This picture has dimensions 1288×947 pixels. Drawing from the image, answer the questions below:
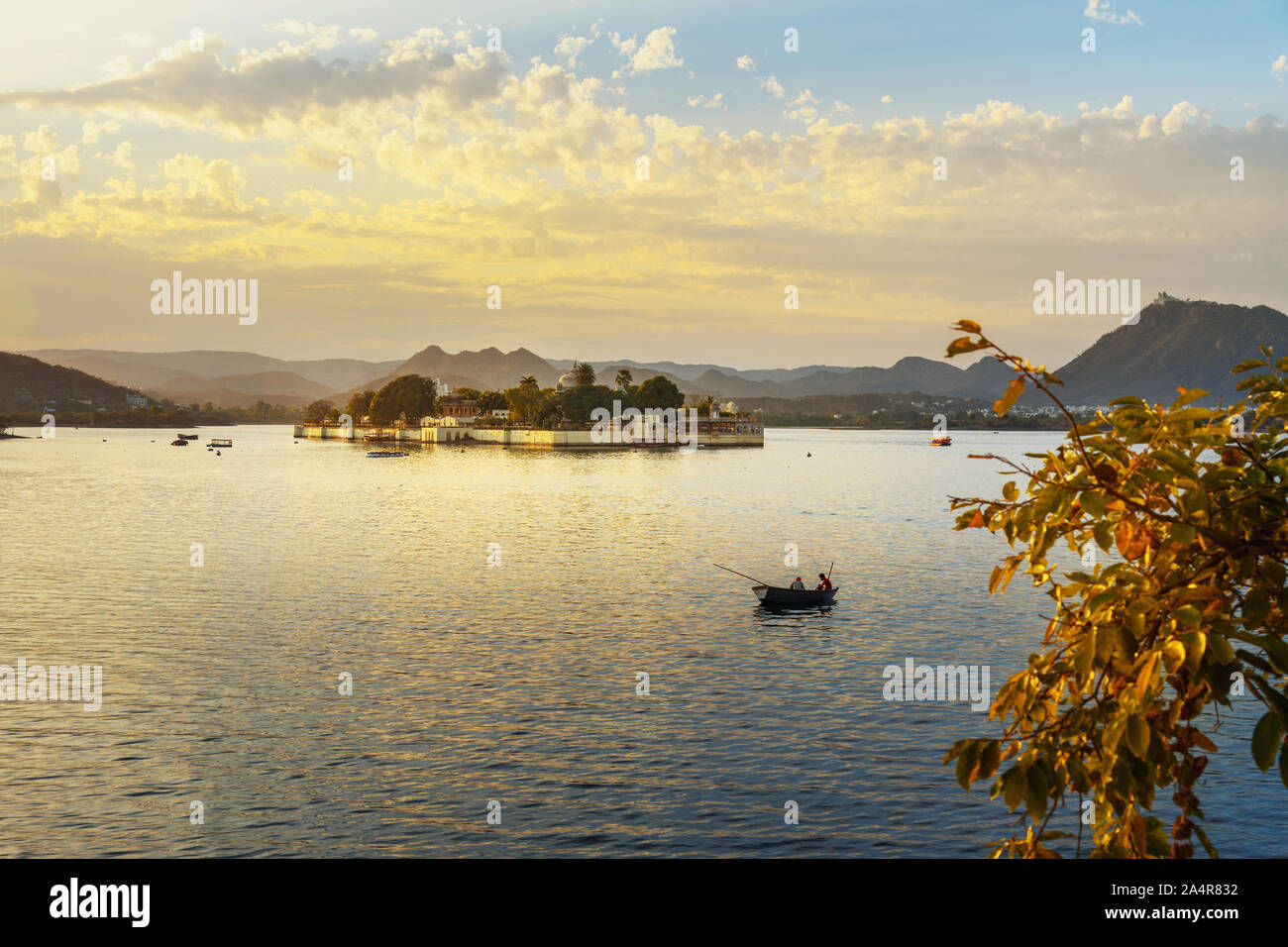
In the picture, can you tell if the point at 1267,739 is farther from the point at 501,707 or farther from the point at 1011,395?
the point at 501,707

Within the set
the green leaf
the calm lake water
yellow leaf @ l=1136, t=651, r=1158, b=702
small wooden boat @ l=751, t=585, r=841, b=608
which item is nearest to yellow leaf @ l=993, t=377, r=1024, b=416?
yellow leaf @ l=1136, t=651, r=1158, b=702

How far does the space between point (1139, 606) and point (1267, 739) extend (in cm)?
95

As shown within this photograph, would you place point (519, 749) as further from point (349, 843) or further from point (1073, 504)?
point (1073, 504)

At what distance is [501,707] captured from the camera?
125ft

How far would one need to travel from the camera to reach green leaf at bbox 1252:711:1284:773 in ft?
16.7

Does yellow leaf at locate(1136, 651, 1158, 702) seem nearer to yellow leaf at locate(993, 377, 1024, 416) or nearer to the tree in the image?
the tree

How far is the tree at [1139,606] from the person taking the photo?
5.14 meters

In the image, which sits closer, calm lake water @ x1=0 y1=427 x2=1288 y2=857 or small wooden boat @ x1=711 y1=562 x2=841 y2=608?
calm lake water @ x1=0 y1=427 x2=1288 y2=857

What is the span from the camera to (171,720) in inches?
1422

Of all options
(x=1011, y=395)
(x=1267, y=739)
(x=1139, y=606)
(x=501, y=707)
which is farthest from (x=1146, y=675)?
(x=501, y=707)

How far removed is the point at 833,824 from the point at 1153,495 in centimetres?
2345

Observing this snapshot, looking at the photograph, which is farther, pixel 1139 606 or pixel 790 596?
pixel 790 596
